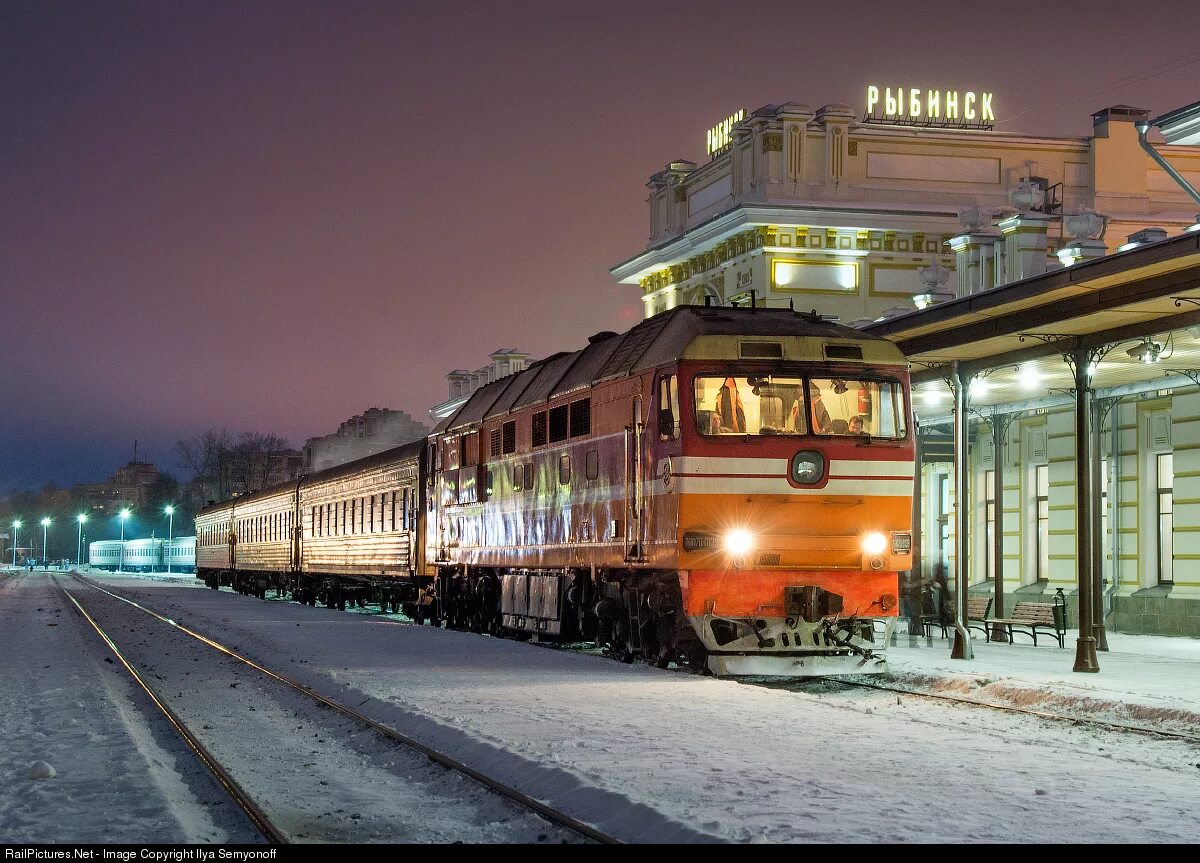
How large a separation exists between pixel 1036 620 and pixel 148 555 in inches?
4516

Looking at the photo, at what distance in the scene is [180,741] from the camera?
1323cm

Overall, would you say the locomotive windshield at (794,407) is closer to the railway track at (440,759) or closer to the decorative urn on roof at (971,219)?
the railway track at (440,759)

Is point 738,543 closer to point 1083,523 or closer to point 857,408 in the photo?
point 857,408

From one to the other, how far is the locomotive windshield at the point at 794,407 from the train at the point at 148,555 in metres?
80.8

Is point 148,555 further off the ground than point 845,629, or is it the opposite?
point 845,629

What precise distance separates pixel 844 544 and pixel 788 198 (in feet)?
82.0

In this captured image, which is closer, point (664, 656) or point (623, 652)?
point (664, 656)

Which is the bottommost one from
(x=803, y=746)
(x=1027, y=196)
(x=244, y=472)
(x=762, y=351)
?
(x=803, y=746)

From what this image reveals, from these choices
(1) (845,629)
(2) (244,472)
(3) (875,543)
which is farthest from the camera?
(2) (244,472)

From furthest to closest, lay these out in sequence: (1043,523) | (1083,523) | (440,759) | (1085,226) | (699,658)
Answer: (1043,523) → (1085,226) → (1083,523) → (699,658) → (440,759)

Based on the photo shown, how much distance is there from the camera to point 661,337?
17.9 m

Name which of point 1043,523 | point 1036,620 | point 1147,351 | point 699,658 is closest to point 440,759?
point 699,658

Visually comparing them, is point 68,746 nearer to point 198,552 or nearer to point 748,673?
point 748,673
